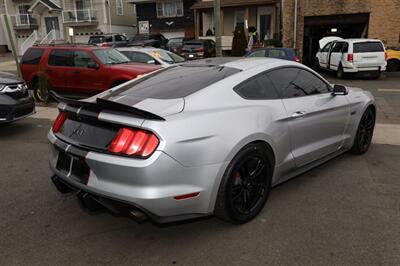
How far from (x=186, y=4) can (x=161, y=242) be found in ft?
110

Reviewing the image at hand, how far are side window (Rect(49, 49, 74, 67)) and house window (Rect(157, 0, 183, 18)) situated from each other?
84.0 ft

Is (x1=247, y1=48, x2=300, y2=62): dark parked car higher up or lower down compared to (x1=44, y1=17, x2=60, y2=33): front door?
lower down

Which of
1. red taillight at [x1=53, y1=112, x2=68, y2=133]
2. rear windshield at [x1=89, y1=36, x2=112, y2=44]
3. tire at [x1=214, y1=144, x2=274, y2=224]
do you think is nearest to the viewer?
tire at [x1=214, y1=144, x2=274, y2=224]

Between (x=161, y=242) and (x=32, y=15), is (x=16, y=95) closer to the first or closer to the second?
(x=161, y=242)

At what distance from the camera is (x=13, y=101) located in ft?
22.4

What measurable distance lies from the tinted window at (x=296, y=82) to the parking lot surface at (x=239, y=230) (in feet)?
3.60

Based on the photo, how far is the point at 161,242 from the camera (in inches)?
132

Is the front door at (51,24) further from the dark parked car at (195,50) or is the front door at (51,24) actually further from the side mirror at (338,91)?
the side mirror at (338,91)

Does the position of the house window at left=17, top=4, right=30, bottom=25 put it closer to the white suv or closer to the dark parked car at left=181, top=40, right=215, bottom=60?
the dark parked car at left=181, top=40, right=215, bottom=60

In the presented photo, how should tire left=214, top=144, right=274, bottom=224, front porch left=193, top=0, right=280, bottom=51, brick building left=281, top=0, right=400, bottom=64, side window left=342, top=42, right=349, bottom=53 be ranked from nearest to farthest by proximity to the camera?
tire left=214, top=144, right=274, bottom=224, side window left=342, top=42, right=349, bottom=53, brick building left=281, top=0, right=400, bottom=64, front porch left=193, top=0, right=280, bottom=51

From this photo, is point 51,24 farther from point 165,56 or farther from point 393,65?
point 393,65

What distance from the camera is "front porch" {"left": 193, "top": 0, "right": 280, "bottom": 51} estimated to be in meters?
27.9

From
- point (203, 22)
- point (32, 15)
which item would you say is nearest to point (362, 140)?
point (203, 22)

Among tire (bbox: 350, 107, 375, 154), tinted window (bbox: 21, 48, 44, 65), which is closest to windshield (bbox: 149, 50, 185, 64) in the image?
tinted window (bbox: 21, 48, 44, 65)
